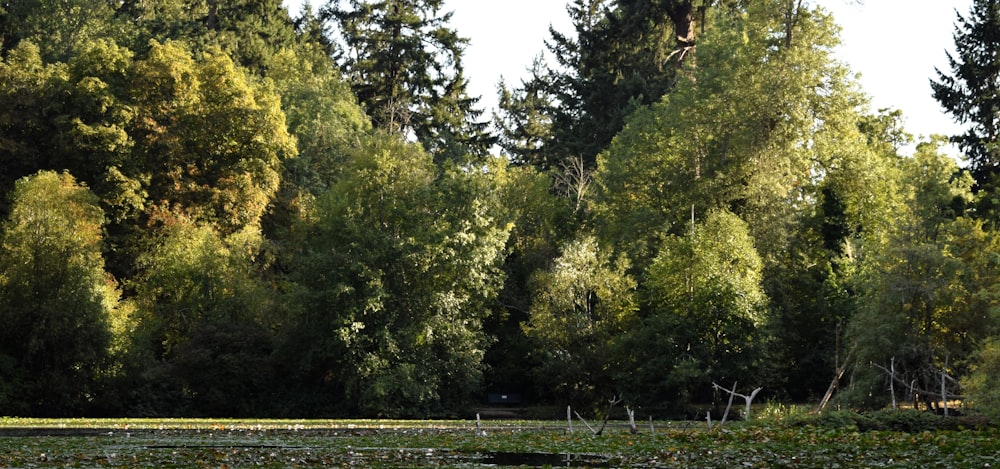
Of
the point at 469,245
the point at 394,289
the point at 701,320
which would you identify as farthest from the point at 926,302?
the point at 394,289

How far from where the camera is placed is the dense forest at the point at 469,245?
5062 cm

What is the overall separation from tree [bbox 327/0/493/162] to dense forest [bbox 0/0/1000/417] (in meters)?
15.9

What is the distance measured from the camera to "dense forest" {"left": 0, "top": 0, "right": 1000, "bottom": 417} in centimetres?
5062

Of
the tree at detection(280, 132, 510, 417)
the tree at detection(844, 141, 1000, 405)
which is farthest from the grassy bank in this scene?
the tree at detection(280, 132, 510, 417)

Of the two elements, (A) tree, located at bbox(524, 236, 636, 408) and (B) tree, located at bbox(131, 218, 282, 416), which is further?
(A) tree, located at bbox(524, 236, 636, 408)

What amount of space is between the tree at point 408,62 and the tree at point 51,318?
37.0 meters

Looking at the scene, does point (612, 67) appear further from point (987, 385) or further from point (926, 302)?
point (987, 385)

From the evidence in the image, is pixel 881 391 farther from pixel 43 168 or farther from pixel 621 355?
pixel 43 168

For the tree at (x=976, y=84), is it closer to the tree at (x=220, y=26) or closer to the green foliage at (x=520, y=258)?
the green foliage at (x=520, y=258)

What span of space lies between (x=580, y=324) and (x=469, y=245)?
682 centimetres

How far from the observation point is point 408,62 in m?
87.8

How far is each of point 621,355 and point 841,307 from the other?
35.5 ft

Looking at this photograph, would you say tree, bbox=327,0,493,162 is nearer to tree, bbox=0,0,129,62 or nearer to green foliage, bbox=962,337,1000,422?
tree, bbox=0,0,129,62

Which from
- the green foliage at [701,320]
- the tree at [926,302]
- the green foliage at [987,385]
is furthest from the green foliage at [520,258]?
the green foliage at [987,385]
